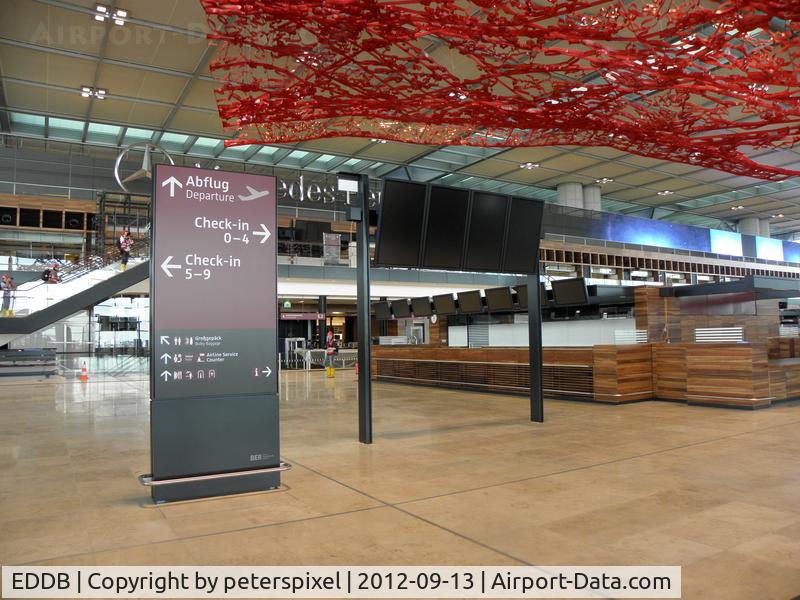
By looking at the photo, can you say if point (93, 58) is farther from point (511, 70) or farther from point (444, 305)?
point (511, 70)

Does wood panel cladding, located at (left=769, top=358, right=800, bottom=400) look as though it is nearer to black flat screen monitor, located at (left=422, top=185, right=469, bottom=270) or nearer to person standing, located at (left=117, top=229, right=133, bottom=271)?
black flat screen monitor, located at (left=422, top=185, right=469, bottom=270)

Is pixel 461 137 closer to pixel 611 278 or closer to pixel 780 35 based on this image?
pixel 780 35

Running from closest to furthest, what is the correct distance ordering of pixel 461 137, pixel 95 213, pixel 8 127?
pixel 461 137 → pixel 8 127 → pixel 95 213

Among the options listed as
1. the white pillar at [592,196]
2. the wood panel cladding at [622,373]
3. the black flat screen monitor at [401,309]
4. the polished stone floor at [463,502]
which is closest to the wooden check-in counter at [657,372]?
the wood panel cladding at [622,373]

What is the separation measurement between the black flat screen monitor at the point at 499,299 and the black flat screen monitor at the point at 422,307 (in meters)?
2.80

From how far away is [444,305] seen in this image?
14.6m

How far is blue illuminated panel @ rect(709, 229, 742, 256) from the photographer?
2686cm

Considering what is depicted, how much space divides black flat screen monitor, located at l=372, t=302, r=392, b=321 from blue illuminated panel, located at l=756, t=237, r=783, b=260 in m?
19.8

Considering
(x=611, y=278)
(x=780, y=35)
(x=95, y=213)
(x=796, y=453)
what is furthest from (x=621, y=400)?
(x=95, y=213)

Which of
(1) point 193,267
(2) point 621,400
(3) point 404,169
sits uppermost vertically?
(3) point 404,169

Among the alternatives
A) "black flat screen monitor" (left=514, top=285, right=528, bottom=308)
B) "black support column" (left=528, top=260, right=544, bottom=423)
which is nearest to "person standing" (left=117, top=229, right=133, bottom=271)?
"black flat screen monitor" (left=514, top=285, right=528, bottom=308)

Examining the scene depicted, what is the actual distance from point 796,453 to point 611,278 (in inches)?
821

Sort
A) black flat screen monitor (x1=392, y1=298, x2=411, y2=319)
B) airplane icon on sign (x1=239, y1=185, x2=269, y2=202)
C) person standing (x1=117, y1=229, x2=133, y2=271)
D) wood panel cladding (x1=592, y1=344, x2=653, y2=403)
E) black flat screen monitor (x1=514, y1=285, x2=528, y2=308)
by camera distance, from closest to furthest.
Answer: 1. airplane icon on sign (x1=239, y1=185, x2=269, y2=202)
2. wood panel cladding (x1=592, y1=344, x2=653, y2=403)
3. black flat screen monitor (x1=514, y1=285, x2=528, y2=308)
4. person standing (x1=117, y1=229, x2=133, y2=271)
5. black flat screen monitor (x1=392, y1=298, x2=411, y2=319)

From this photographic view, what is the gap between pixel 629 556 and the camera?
293cm
